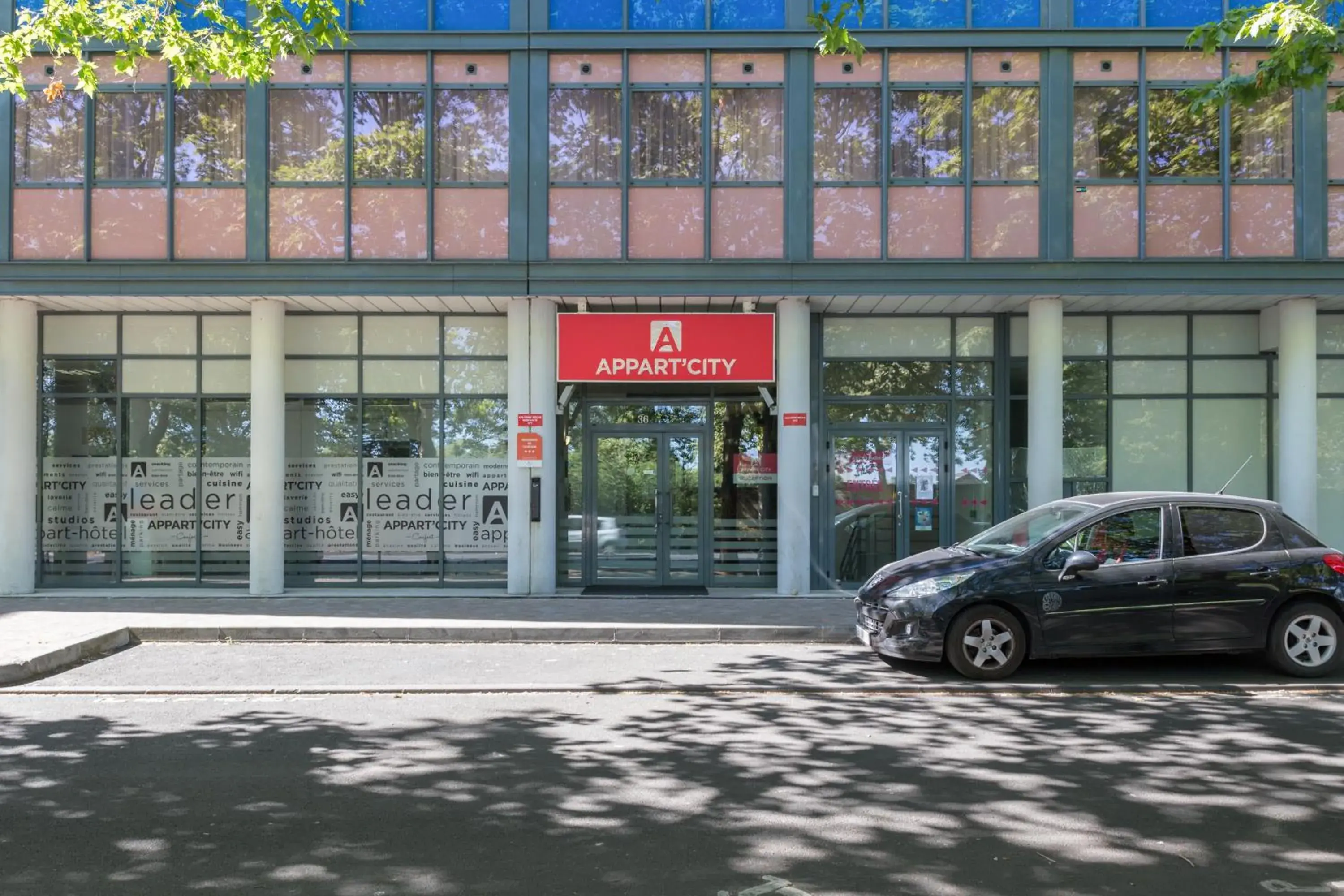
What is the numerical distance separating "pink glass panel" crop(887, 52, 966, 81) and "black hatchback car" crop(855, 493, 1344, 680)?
7.43m

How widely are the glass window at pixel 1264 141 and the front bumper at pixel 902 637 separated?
8.98 metres

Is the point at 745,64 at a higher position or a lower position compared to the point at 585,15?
lower

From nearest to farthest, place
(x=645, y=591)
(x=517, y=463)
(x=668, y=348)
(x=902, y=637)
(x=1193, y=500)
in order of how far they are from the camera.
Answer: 1. (x=902, y=637)
2. (x=1193, y=500)
3. (x=517, y=463)
4. (x=668, y=348)
5. (x=645, y=591)

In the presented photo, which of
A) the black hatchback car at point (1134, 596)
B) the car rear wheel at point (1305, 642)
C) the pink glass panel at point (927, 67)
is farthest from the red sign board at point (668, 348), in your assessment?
the car rear wheel at point (1305, 642)

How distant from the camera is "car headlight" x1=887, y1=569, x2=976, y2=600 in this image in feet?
28.4

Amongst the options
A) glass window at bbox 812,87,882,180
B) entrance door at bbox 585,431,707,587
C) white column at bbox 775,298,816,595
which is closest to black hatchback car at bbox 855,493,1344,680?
white column at bbox 775,298,816,595

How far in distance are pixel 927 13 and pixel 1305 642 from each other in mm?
9345

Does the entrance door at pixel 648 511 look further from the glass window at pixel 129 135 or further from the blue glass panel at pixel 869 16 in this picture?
A: the glass window at pixel 129 135

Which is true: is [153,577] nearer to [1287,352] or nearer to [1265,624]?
[1265,624]

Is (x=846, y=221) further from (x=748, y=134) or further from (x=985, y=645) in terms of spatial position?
(x=985, y=645)

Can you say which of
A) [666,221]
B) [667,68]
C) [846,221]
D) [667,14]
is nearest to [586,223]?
[666,221]

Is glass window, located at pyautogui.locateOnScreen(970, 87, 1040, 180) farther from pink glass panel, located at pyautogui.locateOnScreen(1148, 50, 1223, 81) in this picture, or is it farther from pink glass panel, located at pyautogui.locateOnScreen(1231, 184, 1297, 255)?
pink glass panel, located at pyautogui.locateOnScreen(1231, 184, 1297, 255)

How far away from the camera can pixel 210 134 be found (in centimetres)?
1398

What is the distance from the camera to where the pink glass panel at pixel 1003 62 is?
13.9 m
